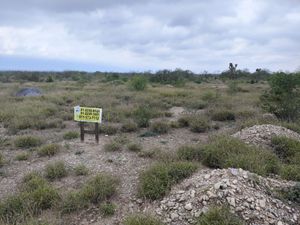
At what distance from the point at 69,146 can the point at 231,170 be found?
16.8 ft

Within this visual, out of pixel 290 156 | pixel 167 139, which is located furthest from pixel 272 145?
pixel 167 139

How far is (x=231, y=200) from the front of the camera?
17.3ft

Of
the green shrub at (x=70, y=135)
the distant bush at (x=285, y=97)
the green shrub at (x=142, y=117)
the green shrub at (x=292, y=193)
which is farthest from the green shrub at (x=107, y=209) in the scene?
the distant bush at (x=285, y=97)

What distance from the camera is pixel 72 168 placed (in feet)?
25.8

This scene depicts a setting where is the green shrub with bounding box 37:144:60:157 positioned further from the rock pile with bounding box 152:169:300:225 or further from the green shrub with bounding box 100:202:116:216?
the rock pile with bounding box 152:169:300:225

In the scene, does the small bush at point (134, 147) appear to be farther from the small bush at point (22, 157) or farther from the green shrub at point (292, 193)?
the green shrub at point (292, 193)

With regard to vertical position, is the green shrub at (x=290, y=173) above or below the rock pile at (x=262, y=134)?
below

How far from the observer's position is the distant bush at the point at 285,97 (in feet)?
44.5

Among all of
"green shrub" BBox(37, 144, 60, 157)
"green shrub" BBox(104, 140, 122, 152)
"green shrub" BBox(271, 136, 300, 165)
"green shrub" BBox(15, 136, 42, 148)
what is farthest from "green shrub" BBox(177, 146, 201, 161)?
"green shrub" BBox(15, 136, 42, 148)

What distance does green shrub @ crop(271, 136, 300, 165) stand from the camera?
8253mm

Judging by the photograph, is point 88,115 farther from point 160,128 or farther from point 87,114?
point 160,128

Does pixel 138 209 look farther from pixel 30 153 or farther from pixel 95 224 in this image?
pixel 30 153

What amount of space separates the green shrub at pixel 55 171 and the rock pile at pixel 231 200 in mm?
2577

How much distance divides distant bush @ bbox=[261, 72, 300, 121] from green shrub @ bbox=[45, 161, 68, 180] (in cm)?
930
